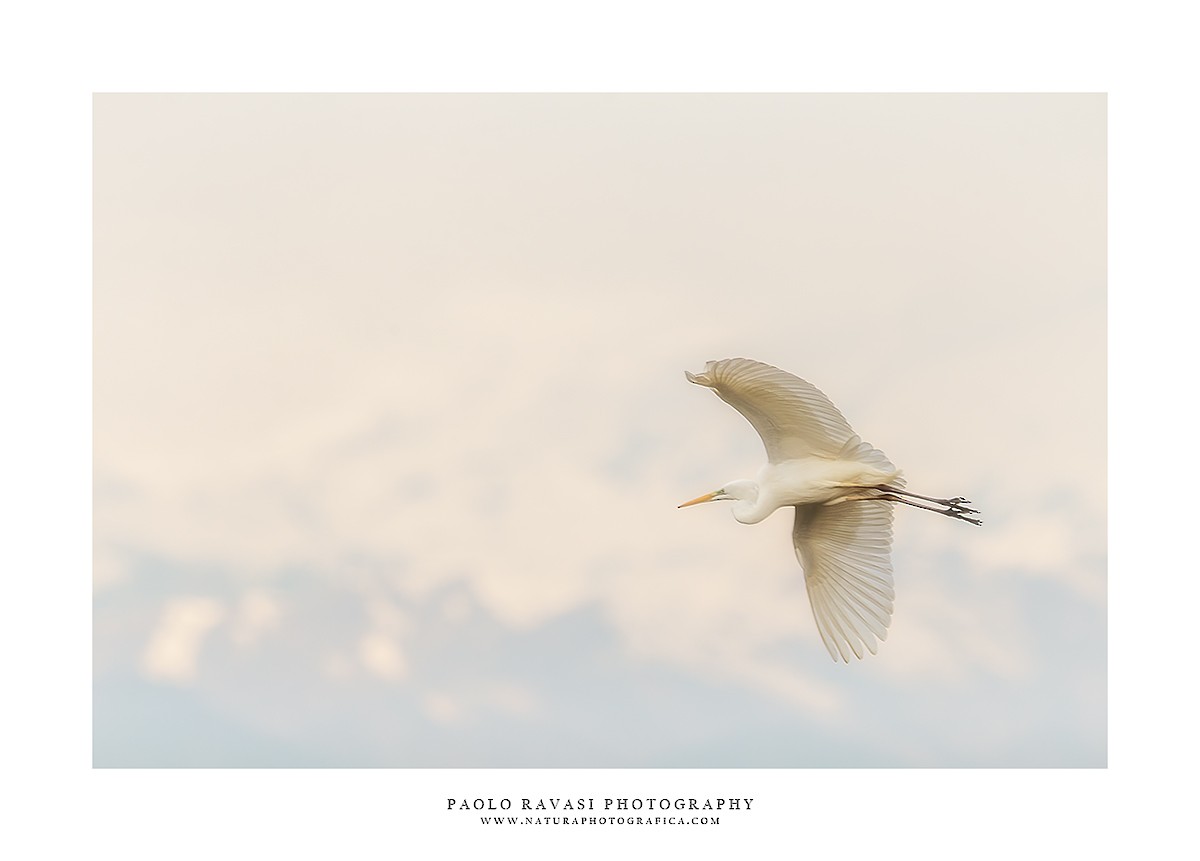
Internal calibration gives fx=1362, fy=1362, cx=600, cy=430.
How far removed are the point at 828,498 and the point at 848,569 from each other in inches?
16.2

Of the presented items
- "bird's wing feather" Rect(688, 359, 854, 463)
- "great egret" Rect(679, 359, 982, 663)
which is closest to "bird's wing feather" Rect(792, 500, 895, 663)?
"great egret" Rect(679, 359, 982, 663)

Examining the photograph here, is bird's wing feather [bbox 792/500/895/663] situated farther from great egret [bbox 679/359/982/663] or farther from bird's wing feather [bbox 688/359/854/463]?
bird's wing feather [bbox 688/359/854/463]

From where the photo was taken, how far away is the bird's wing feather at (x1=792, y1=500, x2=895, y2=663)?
688cm

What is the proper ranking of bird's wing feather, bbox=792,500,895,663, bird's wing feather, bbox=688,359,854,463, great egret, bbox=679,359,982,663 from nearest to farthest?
bird's wing feather, bbox=688,359,854,463
great egret, bbox=679,359,982,663
bird's wing feather, bbox=792,500,895,663

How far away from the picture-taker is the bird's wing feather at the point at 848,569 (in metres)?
6.88

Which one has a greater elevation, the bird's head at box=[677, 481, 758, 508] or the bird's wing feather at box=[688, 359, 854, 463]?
the bird's wing feather at box=[688, 359, 854, 463]

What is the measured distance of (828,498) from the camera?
6.94m

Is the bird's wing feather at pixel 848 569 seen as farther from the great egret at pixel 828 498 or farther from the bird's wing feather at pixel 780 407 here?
the bird's wing feather at pixel 780 407

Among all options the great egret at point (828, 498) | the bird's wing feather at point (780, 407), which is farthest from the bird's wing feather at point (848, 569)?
the bird's wing feather at point (780, 407)

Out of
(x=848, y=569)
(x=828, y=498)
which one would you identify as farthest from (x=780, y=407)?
(x=848, y=569)

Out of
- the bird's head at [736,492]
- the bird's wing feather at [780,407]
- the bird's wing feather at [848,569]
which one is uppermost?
the bird's wing feather at [780,407]

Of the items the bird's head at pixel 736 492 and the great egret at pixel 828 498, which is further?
the bird's head at pixel 736 492
